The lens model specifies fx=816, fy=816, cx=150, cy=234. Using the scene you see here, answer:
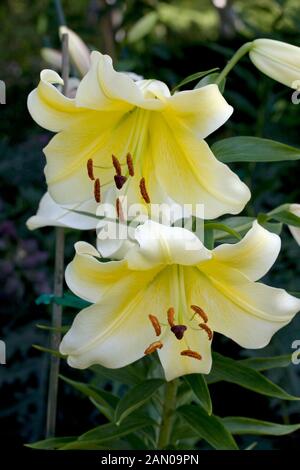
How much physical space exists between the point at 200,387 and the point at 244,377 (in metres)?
0.07

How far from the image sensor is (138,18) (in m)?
2.46

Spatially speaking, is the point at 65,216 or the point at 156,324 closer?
the point at 156,324

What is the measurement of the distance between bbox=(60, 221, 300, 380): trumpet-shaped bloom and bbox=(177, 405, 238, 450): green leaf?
108mm

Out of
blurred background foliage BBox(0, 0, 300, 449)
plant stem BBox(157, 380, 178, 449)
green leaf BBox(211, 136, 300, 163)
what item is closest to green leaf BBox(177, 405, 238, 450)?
plant stem BBox(157, 380, 178, 449)

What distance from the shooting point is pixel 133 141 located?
1121mm

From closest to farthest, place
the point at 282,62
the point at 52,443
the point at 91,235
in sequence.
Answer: the point at 282,62, the point at 52,443, the point at 91,235

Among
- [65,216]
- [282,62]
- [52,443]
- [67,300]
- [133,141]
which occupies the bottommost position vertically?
[52,443]

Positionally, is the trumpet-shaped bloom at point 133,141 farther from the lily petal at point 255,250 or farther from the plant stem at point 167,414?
the plant stem at point 167,414

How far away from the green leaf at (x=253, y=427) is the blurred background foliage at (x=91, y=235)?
1.67 ft

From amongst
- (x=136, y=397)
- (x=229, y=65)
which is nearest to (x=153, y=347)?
(x=136, y=397)

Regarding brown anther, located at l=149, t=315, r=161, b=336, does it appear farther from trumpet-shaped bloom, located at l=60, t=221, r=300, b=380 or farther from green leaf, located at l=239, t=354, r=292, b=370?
green leaf, located at l=239, t=354, r=292, b=370

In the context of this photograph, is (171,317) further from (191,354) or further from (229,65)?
(229,65)

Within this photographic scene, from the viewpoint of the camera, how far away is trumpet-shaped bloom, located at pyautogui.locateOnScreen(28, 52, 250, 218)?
3.18 feet
